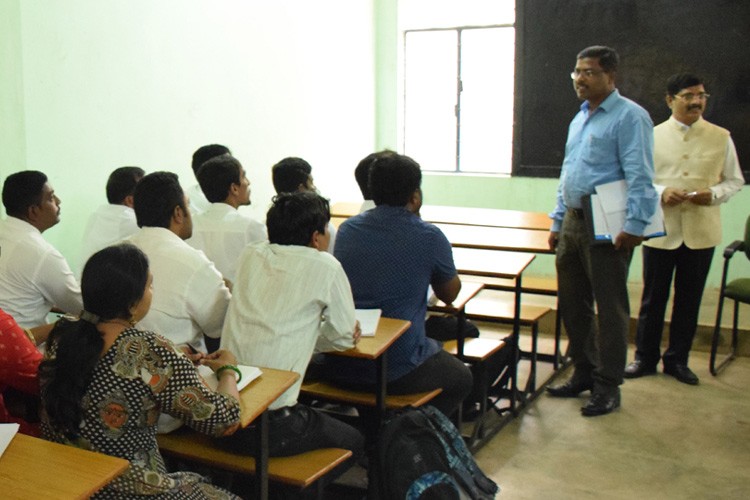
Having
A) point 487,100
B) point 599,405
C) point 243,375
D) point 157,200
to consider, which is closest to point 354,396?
point 243,375

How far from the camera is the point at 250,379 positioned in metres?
2.17

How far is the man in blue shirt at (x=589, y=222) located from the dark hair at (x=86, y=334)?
2.38 meters

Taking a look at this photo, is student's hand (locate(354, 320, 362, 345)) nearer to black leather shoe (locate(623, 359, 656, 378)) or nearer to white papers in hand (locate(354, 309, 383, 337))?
white papers in hand (locate(354, 309, 383, 337))

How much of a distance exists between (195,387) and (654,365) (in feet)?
10.9

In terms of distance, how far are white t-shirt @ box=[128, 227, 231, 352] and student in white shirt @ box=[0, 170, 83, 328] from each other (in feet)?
1.32

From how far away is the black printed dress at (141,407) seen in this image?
181 cm

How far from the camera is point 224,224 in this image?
3.41 metres

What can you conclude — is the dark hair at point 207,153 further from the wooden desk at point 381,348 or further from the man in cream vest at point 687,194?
the man in cream vest at point 687,194

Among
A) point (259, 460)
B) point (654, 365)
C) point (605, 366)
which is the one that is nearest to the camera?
point (259, 460)

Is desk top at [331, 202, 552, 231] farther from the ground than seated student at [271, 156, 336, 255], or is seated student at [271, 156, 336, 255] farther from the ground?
seated student at [271, 156, 336, 255]

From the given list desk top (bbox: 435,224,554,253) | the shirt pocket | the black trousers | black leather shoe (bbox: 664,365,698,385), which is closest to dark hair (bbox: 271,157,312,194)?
desk top (bbox: 435,224,554,253)

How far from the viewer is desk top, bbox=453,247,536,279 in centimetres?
363

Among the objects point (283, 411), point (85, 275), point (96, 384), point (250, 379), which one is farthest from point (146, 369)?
point (283, 411)

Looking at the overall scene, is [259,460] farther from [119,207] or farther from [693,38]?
[693,38]
